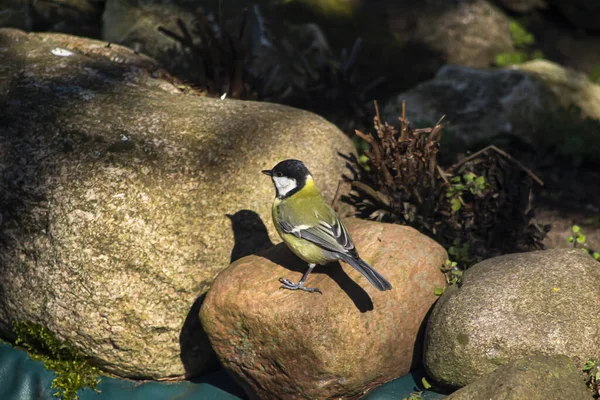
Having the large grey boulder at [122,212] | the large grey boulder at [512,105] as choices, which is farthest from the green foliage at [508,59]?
the large grey boulder at [122,212]

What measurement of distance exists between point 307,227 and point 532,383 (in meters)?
1.63

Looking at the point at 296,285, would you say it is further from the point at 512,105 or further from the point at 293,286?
the point at 512,105

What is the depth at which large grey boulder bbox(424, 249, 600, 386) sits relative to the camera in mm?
3885

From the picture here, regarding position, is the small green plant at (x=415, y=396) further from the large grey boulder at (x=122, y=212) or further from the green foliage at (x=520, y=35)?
the green foliage at (x=520, y=35)

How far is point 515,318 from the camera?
398 centimetres

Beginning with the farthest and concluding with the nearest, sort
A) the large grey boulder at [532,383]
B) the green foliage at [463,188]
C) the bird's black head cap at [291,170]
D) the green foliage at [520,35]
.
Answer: the green foliage at [520,35] < the green foliage at [463,188] < the bird's black head cap at [291,170] < the large grey boulder at [532,383]

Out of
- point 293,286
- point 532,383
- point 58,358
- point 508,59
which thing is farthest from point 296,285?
point 508,59

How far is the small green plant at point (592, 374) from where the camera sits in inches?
150

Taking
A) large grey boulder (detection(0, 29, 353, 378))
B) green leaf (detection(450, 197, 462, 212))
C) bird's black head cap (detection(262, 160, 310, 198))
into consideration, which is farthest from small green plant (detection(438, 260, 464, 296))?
large grey boulder (detection(0, 29, 353, 378))

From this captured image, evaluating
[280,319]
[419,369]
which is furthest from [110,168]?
[419,369]

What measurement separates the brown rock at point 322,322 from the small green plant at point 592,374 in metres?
1.06

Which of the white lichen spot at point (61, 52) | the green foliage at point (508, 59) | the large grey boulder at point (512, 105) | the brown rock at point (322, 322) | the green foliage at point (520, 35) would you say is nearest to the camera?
the brown rock at point (322, 322)

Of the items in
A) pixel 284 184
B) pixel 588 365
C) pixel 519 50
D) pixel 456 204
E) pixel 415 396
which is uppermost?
pixel 284 184

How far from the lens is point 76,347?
4547mm
